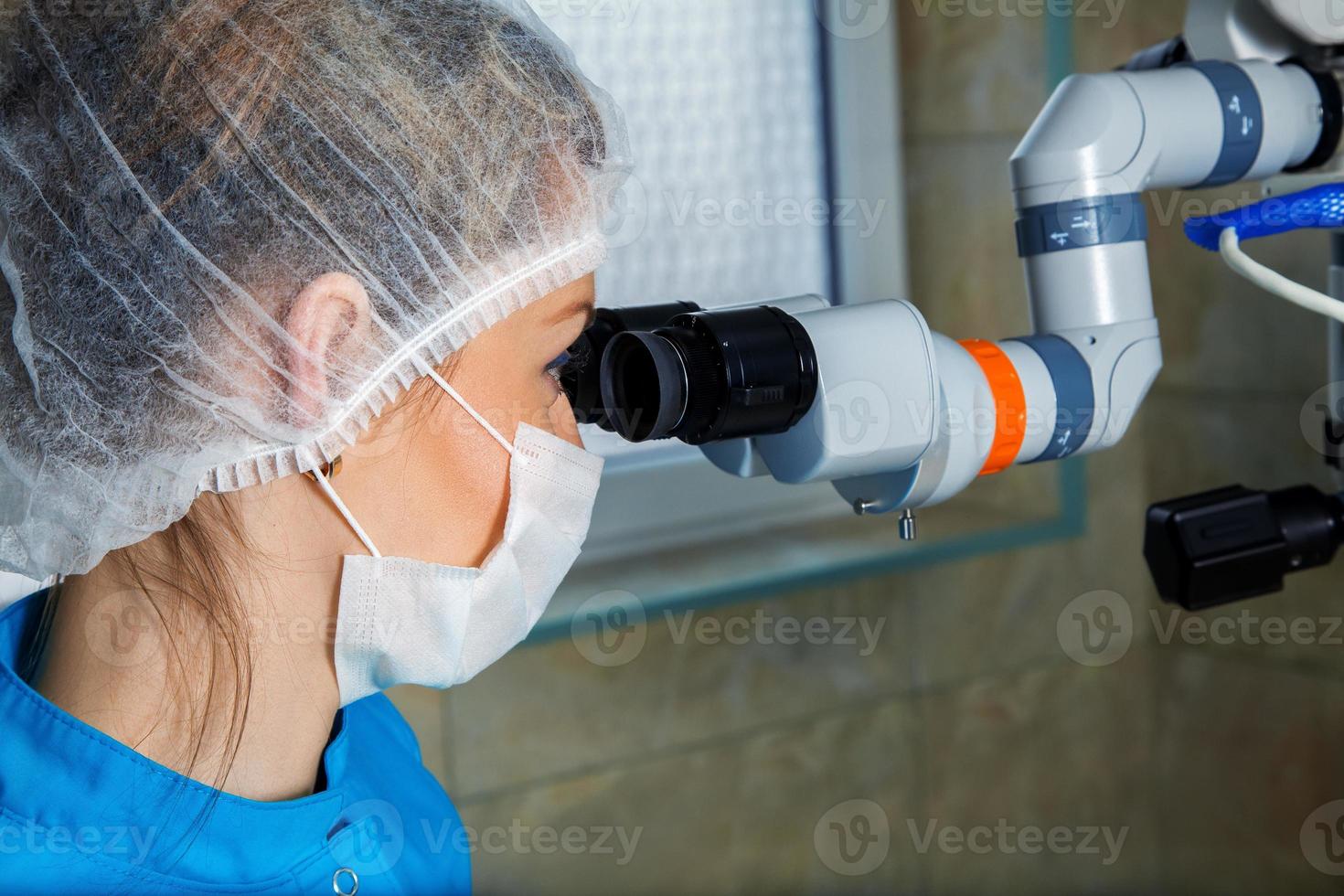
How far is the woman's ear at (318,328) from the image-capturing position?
0.65 meters

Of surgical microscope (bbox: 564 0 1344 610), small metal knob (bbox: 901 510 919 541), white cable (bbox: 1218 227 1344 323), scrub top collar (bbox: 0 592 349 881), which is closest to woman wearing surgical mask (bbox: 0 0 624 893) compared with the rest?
scrub top collar (bbox: 0 592 349 881)

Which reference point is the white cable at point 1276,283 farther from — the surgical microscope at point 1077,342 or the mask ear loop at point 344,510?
the mask ear loop at point 344,510

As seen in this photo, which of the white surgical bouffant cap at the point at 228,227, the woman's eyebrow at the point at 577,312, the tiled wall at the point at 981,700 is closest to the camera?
the white surgical bouffant cap at the point at 228,227

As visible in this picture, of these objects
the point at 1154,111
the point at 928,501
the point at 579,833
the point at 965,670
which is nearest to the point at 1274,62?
the point at 1154,111

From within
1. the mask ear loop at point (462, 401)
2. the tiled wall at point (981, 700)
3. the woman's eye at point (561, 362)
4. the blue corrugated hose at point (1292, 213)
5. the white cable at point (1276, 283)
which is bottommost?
the tiled wall at point (981, 700)

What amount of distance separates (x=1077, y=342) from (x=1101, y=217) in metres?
0.08

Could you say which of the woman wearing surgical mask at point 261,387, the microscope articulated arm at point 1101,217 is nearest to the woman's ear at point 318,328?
the woman wearing surgical mask at point 261,387

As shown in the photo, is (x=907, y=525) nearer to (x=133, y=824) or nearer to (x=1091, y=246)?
(x=1091, y=246)

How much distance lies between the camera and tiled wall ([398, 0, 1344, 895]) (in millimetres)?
1323

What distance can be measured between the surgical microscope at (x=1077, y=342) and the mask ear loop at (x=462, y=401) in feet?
0.21

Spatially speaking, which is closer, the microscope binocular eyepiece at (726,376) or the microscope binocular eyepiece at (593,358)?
the microscope binocular eyepiece at (726,376)

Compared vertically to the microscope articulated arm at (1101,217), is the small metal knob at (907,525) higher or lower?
lower

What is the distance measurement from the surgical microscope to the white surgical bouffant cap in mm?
126

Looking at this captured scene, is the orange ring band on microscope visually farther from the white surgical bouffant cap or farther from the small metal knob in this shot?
the white surgical bouffant cap
